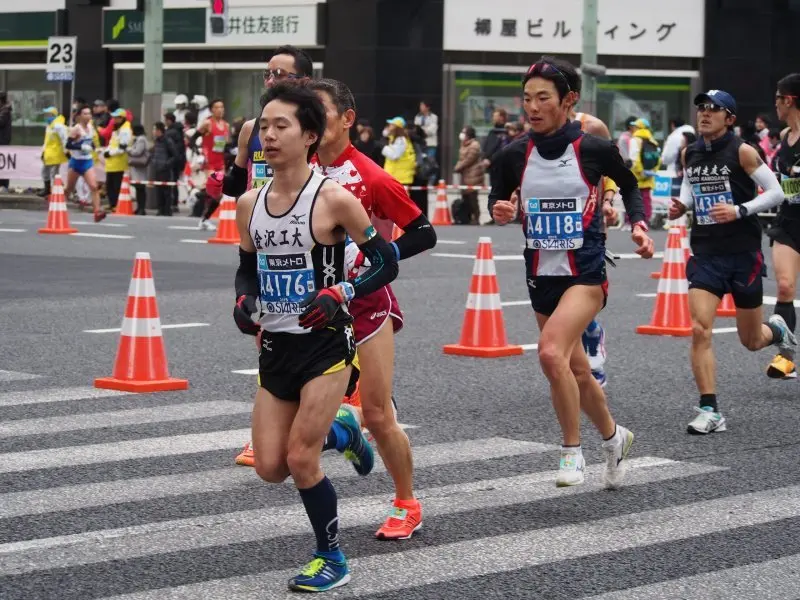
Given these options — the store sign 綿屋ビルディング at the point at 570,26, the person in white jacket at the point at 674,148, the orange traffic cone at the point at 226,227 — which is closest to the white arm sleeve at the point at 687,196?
the orange traffic cone at the point at 226,227

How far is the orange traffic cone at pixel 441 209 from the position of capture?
2903cm

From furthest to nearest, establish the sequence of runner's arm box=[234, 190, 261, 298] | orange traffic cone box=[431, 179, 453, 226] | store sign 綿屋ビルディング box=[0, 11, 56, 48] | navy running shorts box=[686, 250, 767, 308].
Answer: store sign 綿屋ビルディング box=[0, 11, 56, 48] < orange traffic cone box=[431, 179, 453, 226] < navy running shorts box=[686, 250, 767, 308] < runner's arm box=[234, 190, 261, 298]

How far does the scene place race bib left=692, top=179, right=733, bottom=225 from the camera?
9.84 metres

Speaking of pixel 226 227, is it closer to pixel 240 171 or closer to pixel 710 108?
pixel 710 108

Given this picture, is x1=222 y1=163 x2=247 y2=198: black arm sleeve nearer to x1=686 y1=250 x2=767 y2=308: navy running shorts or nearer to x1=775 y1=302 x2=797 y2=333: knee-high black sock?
x1=686 y1=250 x2=767 y2=308: navy running shorts

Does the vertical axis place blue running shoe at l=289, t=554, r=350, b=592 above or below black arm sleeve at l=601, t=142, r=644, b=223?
below

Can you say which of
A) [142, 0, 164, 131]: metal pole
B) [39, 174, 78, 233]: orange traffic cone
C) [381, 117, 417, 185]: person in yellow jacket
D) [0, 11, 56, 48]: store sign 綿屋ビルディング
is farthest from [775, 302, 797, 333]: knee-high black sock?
[0, 11, 56, 48]: store sign 綿屋ビルディング

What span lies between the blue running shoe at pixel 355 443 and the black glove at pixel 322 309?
68cm

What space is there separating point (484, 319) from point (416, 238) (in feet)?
19.9

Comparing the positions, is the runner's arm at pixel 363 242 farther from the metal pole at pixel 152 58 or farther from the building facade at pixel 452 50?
the building facade at pixel 452 50

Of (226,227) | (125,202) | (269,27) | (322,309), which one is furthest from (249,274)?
(269,27)

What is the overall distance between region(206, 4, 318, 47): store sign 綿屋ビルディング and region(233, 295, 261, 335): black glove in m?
30.8

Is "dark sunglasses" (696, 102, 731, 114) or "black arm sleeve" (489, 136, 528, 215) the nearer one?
"black arm sleeve" (489, 136, 528, 215)

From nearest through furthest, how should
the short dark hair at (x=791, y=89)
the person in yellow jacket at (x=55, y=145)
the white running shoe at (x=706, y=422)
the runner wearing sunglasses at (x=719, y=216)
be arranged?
1. the white running shoe at (x=706, y=422)
2. the runner wearing sunglasses at (x=719, y=216)
3. the short dark hair at (x=791, y=89)
4. the person in yellow jacket at (x=55, y=145)
